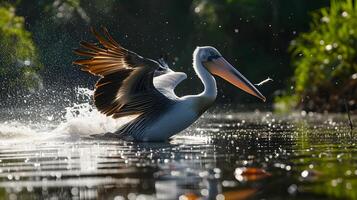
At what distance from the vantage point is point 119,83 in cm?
938

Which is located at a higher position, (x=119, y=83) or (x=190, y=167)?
(x=119, y=83)

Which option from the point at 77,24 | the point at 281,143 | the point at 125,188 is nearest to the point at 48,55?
the point at 77,24

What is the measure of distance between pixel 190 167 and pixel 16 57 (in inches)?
391

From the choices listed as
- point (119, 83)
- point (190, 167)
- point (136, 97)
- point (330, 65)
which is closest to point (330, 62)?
point (330, 65)

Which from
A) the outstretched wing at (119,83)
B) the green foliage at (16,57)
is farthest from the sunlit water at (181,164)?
the green foliage at (16,57)

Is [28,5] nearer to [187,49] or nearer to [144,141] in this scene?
[187,49]

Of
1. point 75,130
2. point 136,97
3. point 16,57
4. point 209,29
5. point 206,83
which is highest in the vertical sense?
point 209,29

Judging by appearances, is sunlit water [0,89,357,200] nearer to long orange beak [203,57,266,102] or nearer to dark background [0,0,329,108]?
long orange beak [203,57,266,102]

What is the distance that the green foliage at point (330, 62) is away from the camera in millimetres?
14922

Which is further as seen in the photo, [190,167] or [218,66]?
[218,66]

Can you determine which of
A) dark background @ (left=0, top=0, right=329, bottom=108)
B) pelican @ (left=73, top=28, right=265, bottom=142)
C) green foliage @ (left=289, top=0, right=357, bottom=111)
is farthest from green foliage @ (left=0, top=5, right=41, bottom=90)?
pelican @ (left=73, top=28, right=265, bottom=142)

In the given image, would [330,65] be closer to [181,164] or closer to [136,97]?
[136,97]

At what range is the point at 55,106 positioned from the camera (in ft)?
45.9

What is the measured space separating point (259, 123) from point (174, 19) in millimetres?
10141
